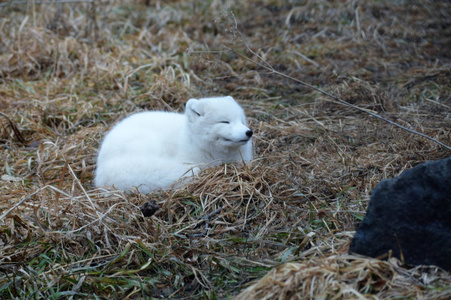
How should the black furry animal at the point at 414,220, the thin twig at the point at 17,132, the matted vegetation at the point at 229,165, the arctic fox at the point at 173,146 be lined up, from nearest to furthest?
1. the black furry animal at the point at 414,220
2. the matted vegetation at the point at 229,165
3. the arctic fox at the point at 173,146
4. the thin twig at the point at 17,132

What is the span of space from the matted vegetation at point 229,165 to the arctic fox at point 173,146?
0.20 m

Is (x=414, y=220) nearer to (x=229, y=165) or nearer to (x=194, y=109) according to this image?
(x=229, y=165)

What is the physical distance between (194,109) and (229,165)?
59 centimetres

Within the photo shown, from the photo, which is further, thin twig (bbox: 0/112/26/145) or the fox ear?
thin twig (bbox: 0/112/26/145)

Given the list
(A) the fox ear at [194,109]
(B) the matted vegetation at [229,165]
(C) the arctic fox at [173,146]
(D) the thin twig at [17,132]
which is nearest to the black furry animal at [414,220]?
(B) the matted vegetation at [229,165]

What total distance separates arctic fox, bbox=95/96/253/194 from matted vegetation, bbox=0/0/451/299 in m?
0.20

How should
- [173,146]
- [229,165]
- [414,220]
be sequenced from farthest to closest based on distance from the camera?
[173,146]
[229,165]
[414,220]

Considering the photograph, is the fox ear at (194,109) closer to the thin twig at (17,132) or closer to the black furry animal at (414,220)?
the black furry animal at (414,220)

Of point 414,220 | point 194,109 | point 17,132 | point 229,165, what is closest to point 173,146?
point 194,109

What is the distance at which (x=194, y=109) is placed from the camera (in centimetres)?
434

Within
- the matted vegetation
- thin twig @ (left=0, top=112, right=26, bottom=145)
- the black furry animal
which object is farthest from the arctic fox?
the black furry animal

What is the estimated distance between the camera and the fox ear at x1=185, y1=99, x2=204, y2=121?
170 inches

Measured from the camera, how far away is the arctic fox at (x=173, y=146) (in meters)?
4.16

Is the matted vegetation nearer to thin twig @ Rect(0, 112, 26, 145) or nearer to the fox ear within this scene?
thin twig @ Rect(0, 112, 26, 145)
